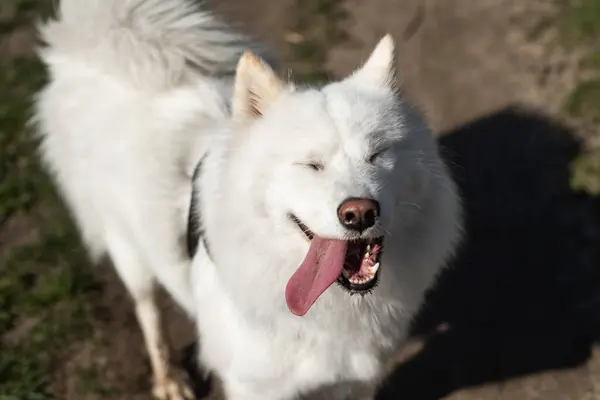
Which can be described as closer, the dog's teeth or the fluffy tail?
the dog's teeth

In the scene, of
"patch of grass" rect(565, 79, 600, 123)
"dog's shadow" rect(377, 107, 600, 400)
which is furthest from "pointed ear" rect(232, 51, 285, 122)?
"patch of grass" rect(565, 79, 600, 123)

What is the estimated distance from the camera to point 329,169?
1997mm

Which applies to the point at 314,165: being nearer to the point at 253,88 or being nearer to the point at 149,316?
the point at 253,88

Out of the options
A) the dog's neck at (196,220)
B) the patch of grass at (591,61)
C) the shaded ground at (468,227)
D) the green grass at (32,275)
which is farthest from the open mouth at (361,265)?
the patch of grass at (591,61)

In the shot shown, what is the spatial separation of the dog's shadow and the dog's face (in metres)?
1.20

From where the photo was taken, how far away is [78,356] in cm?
354

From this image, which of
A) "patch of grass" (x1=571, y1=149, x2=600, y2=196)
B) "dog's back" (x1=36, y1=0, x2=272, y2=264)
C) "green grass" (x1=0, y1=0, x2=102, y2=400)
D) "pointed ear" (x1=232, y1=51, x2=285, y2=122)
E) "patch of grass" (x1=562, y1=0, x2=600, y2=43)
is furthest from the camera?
"patch of grass" (x1=562, y1=0, x2=600, y2=43)

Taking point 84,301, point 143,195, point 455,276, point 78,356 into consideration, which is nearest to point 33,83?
point 84,301

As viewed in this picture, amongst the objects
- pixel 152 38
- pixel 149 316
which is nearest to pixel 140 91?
pixel 152 38

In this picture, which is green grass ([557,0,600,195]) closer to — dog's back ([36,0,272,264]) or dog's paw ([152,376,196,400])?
dog's back ([36,0,272,264])

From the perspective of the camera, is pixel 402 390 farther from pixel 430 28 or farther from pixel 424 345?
pixel 430 28

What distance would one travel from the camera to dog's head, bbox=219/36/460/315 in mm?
1946

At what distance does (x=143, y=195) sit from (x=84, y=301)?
3.94ft

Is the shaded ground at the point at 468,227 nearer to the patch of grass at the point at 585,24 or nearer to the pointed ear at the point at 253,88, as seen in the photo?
the patch of grass at the point at 585,24
